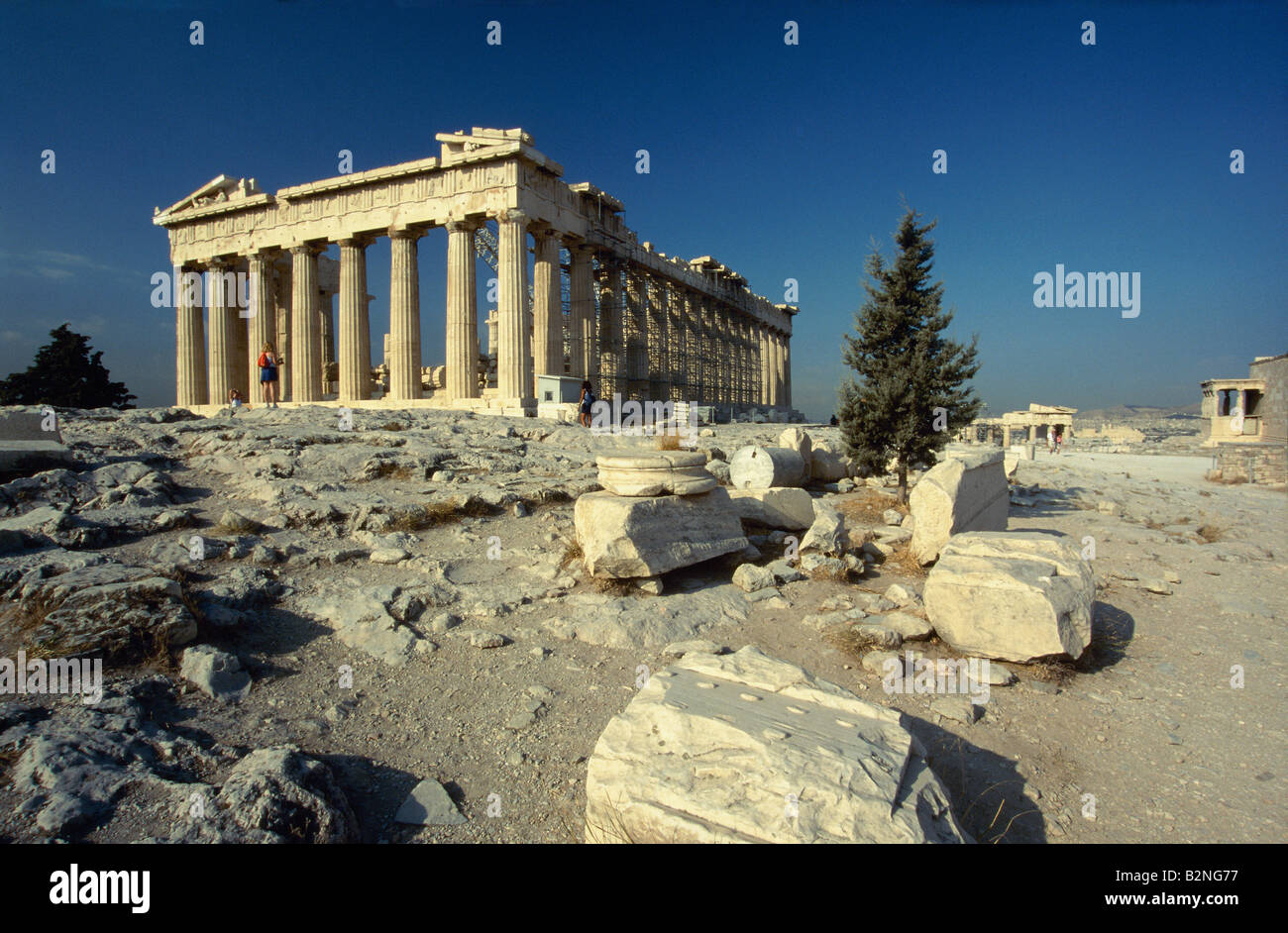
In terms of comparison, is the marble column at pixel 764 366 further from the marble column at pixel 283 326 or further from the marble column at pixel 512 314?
the marble column at pixel 283 326

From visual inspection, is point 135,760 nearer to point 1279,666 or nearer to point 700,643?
point 700,643

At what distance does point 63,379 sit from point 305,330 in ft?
50.7

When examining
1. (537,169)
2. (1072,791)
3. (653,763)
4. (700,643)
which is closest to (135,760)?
(653,763)

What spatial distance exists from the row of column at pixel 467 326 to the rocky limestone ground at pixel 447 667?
42.7ft

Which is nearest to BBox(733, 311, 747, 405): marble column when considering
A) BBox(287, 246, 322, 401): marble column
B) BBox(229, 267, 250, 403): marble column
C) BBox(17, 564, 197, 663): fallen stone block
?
BBox(287, 246, 322, 401): marble column

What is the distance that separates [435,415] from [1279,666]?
15873 mm

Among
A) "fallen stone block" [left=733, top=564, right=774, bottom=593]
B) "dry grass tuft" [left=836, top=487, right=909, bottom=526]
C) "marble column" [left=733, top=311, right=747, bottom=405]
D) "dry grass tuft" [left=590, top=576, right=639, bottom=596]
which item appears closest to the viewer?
"dry grass tuft" [left=590, top=576, right=639, bottom=596]

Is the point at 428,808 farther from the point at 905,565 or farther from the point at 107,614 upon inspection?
the point at 905,565

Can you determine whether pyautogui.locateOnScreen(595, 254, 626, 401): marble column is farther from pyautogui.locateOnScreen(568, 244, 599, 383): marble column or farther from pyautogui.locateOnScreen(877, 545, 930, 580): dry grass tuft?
pyautogui.locateOnScreen(877, 545, 930, 580): dry grass tuft

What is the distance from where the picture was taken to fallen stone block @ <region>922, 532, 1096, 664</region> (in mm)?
4867

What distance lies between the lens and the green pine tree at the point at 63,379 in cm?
2823

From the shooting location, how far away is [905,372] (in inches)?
475

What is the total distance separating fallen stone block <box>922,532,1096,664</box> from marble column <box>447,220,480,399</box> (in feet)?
61.4

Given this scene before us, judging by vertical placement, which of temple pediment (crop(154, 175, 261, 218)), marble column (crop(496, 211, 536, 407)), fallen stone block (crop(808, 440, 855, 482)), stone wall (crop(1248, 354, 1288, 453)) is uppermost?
temple pediment (crop(154, 175, 261, 218))
